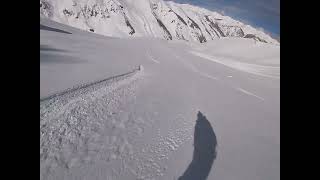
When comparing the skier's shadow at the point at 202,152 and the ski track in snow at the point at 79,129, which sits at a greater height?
the ski track in snow at the point at 79,129

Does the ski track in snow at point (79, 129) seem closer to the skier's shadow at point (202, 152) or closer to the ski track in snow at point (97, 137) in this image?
the ski track in snow at point (97, 137)

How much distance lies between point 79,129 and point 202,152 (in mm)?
3094

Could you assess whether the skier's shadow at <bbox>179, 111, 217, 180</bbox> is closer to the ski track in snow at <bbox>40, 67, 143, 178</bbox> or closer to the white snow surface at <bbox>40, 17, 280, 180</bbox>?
the white snow surface at <bbox>40, 17, 280, 180</bbox>

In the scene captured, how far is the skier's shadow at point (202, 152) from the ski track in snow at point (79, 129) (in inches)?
58.2

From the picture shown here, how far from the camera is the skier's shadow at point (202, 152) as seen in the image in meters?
5.50

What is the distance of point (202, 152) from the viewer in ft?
21.4

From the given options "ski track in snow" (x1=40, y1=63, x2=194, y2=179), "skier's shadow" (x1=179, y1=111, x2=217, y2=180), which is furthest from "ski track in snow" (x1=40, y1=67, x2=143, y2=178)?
"skier's shadow" (x1=179, y1=111, x2=217, y2=180)

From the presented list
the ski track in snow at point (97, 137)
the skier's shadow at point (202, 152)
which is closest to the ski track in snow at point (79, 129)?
the ski track in snow at point (97, 137)

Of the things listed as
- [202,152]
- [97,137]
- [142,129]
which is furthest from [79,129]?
[202,152]

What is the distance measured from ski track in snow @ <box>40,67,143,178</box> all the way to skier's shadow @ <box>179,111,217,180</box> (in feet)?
4.85

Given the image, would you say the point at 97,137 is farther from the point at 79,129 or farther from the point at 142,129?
the point at 142,129

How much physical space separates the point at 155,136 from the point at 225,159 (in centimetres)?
189
